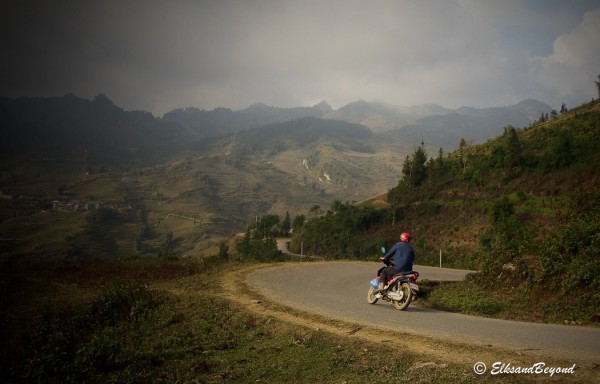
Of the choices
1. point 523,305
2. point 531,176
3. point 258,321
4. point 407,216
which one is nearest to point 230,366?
point 258,321

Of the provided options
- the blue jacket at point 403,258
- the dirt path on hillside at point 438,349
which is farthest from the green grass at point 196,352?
the blue jacket at point 403,258

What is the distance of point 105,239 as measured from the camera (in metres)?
172

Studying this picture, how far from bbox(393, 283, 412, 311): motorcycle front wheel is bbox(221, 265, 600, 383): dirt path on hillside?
264cm

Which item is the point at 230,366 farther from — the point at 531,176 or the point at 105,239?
the point at 105,239

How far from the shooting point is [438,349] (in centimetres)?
711

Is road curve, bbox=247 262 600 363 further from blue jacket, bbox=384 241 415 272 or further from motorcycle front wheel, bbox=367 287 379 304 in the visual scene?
blue jacket, bbox=384 241 415 272

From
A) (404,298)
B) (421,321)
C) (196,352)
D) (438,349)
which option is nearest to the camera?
(438,349)

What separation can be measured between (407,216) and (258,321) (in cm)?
5450

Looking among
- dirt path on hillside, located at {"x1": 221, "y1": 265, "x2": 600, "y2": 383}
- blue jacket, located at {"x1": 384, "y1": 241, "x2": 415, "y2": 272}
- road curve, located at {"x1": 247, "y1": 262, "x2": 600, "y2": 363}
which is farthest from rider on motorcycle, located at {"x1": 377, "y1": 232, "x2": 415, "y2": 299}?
dirt path on hillside, located at {"x1": 221, "y1": 265, "x2": 600, "y2": 383}

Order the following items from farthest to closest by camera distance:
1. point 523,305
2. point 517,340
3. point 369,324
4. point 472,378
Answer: point 523,305 < point 369,324 < point 517,340 < point 472,378

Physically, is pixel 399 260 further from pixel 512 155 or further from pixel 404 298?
pixel 512 155

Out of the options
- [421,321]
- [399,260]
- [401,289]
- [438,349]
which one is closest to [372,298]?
[401,289]

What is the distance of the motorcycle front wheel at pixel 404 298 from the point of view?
11125mm

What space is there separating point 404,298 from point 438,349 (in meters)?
4.24
